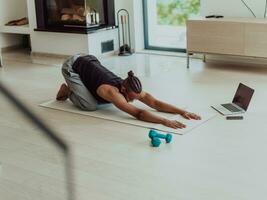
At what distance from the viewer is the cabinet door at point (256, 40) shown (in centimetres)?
521

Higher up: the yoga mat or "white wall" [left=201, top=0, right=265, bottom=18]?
"white wall" [left=201, top=0, right=265, bottom=18]

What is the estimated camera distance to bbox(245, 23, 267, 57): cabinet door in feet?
17.1

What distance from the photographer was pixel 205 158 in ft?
10.5

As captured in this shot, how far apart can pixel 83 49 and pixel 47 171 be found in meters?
3.55

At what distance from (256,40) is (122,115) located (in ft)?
6.47

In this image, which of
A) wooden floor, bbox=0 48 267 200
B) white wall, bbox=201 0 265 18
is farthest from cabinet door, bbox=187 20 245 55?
wooden floor, bbox=0 48 267 200

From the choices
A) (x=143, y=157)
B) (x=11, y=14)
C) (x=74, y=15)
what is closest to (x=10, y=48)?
(x=11, y=14)

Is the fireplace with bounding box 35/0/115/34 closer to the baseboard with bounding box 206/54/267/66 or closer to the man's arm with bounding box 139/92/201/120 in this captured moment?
the baseboard with bounding box 206/54/267/66

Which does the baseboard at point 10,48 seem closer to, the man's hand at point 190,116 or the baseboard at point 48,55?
the baseboard at point 48,55

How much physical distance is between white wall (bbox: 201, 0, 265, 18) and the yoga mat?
81.7 inches

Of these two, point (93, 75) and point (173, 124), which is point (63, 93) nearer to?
point (93, 75)

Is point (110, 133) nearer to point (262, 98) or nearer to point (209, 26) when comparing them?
point (262, 98)

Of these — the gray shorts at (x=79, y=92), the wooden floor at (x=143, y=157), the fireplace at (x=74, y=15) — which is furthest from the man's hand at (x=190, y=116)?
the fireplace at (x=74, y=15)

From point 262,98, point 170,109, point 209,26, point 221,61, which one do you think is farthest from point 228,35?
point 170,109
